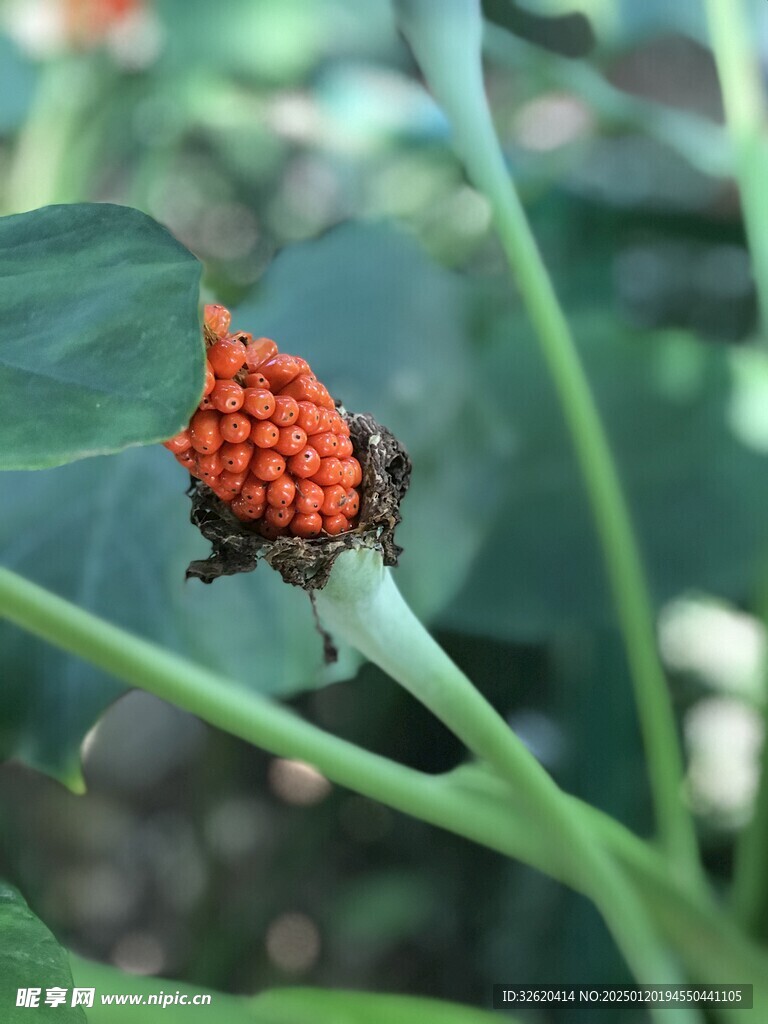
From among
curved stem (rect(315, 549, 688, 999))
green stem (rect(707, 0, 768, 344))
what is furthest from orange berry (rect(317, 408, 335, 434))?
green stem (rect(707, 0, 768, 344))

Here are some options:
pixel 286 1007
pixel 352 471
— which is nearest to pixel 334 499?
pixel 352 471

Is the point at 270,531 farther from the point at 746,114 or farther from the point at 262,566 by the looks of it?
the point at 746,114

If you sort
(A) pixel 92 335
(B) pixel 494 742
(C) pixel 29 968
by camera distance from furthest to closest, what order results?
(B) pixel 494 742 → (C) pixel 29 968 → (A) pixel 92 335

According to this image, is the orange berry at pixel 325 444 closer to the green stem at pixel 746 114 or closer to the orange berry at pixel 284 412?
the orange berry at pixel 284 412

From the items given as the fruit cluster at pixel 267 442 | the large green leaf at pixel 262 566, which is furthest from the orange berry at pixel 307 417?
the large green leaf at pixel 262 566

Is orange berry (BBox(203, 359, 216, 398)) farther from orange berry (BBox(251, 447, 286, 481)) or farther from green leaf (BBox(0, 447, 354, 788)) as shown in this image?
green leaf (BBox(0, 447, 354, 788))

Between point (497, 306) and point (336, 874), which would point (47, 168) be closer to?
point (497, 306)
